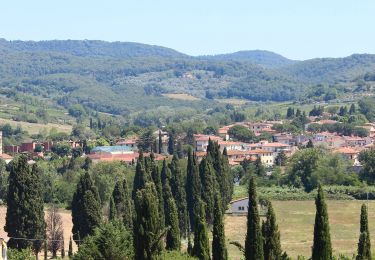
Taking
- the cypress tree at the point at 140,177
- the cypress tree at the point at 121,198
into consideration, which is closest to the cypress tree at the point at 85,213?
the cypress tree at the point at 121,198

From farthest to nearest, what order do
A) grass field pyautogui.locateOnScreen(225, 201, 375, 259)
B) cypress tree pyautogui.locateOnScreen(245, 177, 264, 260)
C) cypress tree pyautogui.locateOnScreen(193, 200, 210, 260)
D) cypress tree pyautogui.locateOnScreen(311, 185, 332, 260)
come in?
grass field pyautogui.locateOnScreen(225, 201, 375, 259)
cypress tree pyautogui.locateOnScreen(193, 200, 210, 260)
cypress tree pyautogui.locateOnScreen(245, 177, 264, 260)
cypress tree pyautogui.locateOnScreen(311, 185, 332, 260)

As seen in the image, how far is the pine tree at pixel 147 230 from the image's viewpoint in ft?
121

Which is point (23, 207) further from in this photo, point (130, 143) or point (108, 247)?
point (130, 143)

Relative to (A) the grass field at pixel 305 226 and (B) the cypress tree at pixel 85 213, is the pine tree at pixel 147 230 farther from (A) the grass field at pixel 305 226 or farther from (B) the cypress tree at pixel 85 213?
(A) the grass field at pixel 305 226

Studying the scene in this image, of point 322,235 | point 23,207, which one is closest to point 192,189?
point 23,207

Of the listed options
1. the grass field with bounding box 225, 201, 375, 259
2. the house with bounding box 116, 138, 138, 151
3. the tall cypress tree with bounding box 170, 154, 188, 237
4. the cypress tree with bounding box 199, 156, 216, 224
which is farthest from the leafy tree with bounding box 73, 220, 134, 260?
the house with bounding box 116, 138, 138, 151

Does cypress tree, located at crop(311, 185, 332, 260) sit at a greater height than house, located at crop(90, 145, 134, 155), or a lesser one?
greater

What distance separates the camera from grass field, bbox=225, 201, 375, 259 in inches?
2660

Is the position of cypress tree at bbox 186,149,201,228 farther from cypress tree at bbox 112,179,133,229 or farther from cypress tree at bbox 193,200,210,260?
cypress tree at bbox 193,200,210,260

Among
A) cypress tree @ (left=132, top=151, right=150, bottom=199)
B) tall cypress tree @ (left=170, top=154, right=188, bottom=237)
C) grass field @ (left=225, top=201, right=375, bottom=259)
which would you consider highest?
cypress tree @ (left=132, top=151, right=150, bottom=199)

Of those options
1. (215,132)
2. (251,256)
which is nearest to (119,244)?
(251,256)

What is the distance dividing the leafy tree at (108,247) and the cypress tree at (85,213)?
1363 cm

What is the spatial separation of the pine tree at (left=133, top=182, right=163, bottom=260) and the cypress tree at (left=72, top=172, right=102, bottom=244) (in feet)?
66.5

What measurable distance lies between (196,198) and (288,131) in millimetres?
108959
